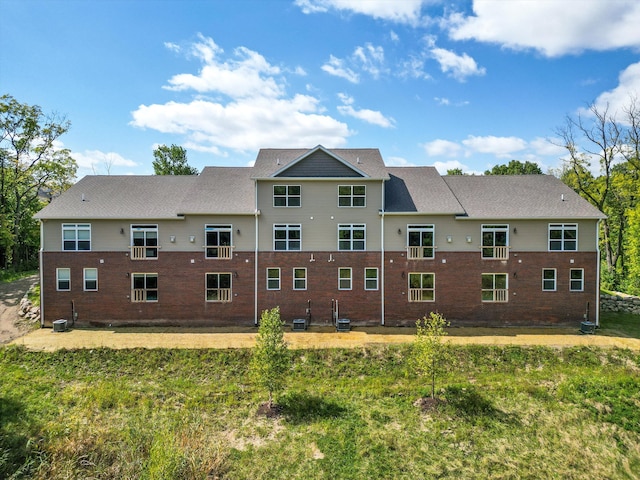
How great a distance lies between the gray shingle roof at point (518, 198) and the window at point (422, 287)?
4.13 metres

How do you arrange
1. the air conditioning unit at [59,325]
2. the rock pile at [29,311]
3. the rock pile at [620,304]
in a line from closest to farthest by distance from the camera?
the air conditioning unit at [59,325] < the rock pile at [29,311] < the rock pile at [620,304]

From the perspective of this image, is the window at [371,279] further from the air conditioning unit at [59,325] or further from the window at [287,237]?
the air conditioning unit at [59,325]

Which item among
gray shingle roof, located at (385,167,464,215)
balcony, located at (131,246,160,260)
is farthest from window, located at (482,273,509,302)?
balcony, located at (131,246,160,260)

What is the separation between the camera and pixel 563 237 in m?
19.1

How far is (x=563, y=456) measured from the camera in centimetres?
967

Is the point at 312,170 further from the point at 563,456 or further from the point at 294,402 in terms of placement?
the point at 563,456

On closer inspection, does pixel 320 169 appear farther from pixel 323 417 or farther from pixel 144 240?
pixel 323 417

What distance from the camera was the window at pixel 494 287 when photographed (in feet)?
62.4

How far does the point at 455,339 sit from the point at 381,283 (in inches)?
179

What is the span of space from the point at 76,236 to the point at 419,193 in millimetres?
19255

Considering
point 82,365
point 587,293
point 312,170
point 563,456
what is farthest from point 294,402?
point 587,293

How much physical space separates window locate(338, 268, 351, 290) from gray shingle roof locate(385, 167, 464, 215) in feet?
13.3

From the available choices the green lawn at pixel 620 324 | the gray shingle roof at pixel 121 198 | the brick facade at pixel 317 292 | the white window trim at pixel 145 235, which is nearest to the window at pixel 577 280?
A: the brick facade at pixel 317 292

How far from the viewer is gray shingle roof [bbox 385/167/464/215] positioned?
19250 millimetres
